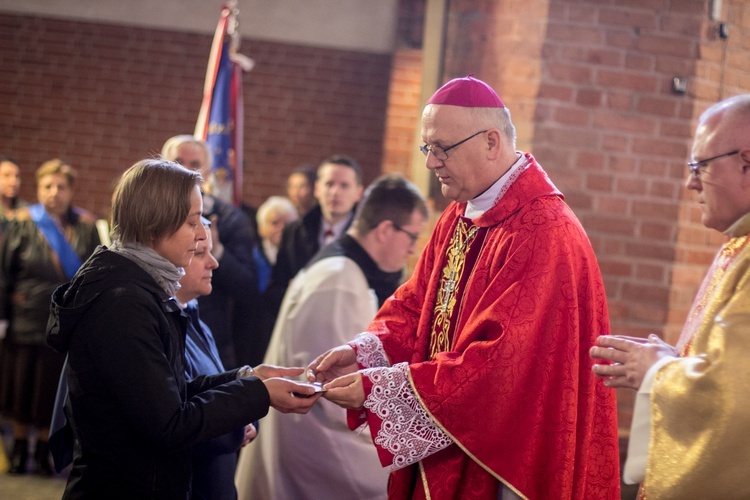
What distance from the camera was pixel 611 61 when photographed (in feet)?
13.4

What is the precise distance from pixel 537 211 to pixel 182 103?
21.6 ft

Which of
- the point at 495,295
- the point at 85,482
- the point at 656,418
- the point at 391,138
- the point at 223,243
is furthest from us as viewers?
the point at 391,138

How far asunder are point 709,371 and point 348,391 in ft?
3.15

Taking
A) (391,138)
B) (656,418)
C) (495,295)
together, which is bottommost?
(656,418)

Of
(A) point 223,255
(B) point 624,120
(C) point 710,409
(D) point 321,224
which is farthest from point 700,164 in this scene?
(D) point 321,224

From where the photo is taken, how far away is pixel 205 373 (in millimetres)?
2625

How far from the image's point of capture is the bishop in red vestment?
7.36 ft

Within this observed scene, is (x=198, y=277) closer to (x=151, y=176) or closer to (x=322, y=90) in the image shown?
(x=151, y=176)

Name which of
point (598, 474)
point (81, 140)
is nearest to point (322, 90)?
point (81, 140)

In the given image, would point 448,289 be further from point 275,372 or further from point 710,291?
point 710,291

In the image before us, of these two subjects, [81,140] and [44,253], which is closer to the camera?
[44,253]

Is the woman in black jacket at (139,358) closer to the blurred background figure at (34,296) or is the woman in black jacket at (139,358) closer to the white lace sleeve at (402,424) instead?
the white lace sleeve at (402,424)

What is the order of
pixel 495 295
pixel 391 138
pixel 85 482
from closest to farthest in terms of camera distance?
pixel 85 482 < pixel 495 295 < pixel 391 138

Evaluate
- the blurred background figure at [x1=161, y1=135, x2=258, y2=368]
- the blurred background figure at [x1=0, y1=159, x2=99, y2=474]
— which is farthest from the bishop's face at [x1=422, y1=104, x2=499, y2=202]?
the blurred background figure at [x1=0, y1=159, x2=99, y2=474]
